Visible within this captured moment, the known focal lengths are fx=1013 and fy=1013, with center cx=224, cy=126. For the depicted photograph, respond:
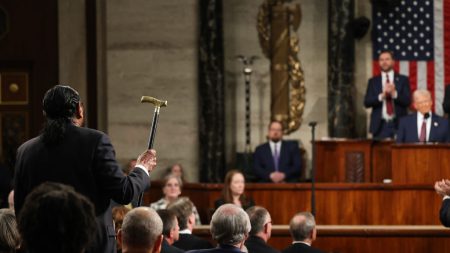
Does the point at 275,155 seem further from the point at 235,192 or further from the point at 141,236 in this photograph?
the point at 141,236

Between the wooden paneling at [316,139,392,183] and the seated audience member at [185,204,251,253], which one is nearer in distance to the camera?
the seated audience member at [185,204,251,253]

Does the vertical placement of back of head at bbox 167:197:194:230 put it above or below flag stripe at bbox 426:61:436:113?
below

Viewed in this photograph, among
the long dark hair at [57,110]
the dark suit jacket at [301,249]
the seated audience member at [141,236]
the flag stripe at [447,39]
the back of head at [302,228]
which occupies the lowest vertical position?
the dark suit jacket at [301,249]

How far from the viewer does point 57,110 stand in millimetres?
4934

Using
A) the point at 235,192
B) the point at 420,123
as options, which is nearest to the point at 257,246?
the point at 235,192

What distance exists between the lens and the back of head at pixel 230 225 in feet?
18.6

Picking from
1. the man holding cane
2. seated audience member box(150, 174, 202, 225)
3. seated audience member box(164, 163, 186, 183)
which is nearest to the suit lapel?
seated audience member box(164, 163, 186, 183)

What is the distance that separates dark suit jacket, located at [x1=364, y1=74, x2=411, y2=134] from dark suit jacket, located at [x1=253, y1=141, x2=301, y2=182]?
113 cm

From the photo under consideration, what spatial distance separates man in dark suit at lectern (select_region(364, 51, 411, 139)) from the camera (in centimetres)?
1270

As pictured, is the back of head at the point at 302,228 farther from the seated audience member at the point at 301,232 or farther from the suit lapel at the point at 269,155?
the suit lapel at the point at 269,155

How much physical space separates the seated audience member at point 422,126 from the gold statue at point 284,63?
2.42 m

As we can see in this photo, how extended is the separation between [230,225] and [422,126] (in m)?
6.64

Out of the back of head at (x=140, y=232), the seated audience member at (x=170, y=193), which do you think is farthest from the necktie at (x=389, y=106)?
the back of head at (x=140, y=232)

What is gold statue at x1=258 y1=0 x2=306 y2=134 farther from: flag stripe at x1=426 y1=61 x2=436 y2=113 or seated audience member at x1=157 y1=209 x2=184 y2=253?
seated audience member at x1=157 y1=209 x2=184 y2=253
